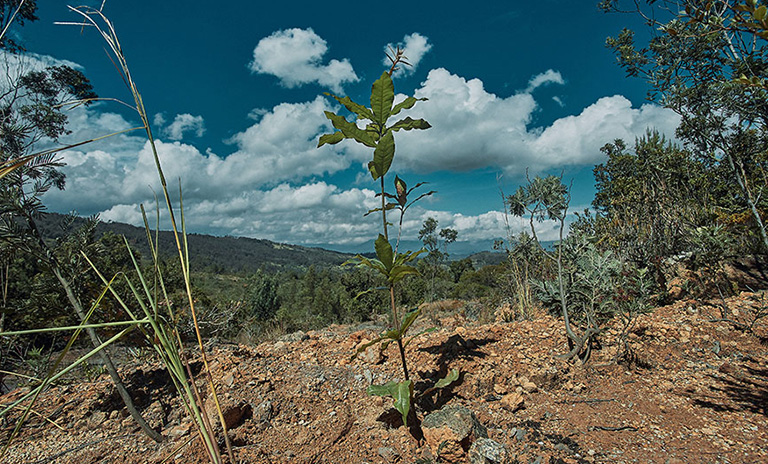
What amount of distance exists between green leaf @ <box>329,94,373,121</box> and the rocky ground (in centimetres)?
203

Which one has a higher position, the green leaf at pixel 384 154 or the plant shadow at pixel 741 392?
the green leaf at pixel 384 154

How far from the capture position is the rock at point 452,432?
2068 millimetres

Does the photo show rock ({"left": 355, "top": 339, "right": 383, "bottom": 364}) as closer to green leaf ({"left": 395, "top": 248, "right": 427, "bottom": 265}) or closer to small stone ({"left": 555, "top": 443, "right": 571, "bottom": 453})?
green leaf ({"left": 395, "top": 248, "right": 427, "bottom": 265})

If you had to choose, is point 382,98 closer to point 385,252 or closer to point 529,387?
point 385,252

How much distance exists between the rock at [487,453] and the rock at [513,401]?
0.55m

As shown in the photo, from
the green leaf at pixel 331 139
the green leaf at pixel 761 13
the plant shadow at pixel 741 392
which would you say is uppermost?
the green leaf at pixel 761 13

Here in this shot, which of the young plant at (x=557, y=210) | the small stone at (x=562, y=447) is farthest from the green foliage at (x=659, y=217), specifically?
the small stone at (x=562, y=447)

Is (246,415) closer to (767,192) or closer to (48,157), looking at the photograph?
(48,157)

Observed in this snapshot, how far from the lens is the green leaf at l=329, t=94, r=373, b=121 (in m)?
2.14

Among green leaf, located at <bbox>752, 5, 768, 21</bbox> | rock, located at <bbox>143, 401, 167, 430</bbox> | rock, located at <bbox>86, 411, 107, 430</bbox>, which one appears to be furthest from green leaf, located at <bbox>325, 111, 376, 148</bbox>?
rock, located at <bbox>86, 411, 107, 430</bbox>

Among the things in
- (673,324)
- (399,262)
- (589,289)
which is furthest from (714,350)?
(399,262)

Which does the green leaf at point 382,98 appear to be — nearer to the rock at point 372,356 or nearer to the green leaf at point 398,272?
the green leaf at point 398,272

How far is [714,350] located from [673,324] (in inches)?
18.6

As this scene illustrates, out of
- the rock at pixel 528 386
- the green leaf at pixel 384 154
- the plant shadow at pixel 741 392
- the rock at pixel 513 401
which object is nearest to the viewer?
the green leaf at pixel 384 154
